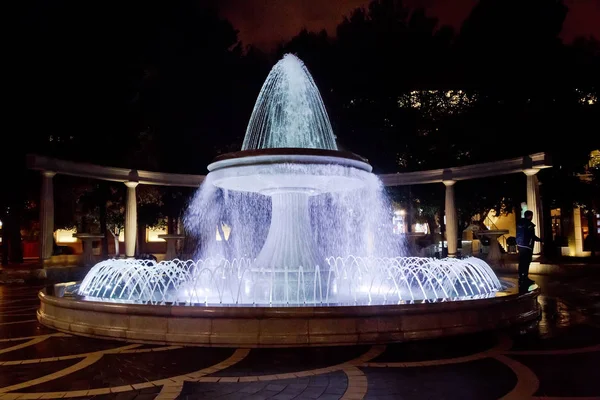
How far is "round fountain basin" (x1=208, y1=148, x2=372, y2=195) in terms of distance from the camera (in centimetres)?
1022

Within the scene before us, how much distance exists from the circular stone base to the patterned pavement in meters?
0.19

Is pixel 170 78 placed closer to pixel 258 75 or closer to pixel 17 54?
pixel 258 75

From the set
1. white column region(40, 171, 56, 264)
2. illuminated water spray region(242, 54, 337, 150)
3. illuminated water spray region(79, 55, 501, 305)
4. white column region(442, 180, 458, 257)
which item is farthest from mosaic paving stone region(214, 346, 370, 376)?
white column region(442, 180, 458, 257)

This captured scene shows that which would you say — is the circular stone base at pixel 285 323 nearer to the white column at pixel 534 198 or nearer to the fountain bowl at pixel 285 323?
the fountain bowl at pixel 285 323

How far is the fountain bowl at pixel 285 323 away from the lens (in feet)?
23.7

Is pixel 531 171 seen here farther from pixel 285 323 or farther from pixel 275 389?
pixel 275 389

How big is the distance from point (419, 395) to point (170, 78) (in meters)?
25.7

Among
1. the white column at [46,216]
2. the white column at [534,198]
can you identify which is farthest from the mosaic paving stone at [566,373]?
the white column at [46,216]

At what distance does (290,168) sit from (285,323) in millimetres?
3821

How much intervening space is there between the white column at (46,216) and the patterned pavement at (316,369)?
36.5ft

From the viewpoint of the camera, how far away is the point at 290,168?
33.9ft

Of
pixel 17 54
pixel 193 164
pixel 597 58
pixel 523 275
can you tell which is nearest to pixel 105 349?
pixel 523 275

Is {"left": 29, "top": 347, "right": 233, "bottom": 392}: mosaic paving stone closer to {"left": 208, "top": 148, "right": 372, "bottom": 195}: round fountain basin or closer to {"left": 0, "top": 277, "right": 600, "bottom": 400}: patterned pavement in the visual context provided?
{"left": 0, "top": 277, "right": 600, "bottom": 400}: patterned pavement

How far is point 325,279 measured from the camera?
11.1 meters
